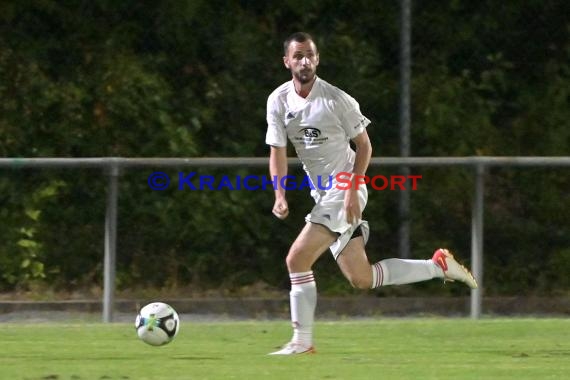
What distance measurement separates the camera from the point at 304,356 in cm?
991

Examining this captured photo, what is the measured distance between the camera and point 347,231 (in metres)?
10.3

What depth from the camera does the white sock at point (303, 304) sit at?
10023 millimetres

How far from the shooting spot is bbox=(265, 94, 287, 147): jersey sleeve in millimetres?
10047

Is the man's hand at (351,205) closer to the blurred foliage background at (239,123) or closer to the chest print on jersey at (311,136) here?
the chest print on jersey at (311,136)

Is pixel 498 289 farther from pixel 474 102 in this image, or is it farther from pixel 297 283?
pixel 297 283

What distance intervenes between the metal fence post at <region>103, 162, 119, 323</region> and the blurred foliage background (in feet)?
1.17

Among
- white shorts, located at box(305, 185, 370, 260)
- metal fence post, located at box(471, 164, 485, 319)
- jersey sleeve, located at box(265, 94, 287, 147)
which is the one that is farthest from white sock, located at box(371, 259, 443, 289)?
metal fence post, located at box(471, 164, 485, 319)

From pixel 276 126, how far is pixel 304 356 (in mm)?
1462

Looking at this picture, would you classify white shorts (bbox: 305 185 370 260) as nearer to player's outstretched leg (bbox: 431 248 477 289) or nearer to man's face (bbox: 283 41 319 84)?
man's face (bbox: 283 41 319 84)

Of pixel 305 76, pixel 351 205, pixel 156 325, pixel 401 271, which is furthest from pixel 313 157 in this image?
pixel 156 325

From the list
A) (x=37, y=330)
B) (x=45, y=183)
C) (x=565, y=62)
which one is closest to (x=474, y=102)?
(x=565, y=62)

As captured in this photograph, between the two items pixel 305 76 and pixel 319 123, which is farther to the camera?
pixel 319 123

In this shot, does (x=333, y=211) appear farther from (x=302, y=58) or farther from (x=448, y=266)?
(x=448, y=266)

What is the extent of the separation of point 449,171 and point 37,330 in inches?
161
